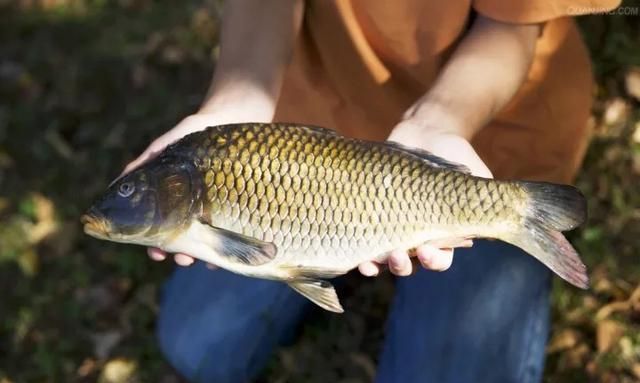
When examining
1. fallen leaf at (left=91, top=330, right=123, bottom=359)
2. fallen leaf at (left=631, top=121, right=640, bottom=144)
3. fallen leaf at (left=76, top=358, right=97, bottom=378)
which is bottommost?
fallen leaf at (left=76, top=358, right=97, bottom=378)

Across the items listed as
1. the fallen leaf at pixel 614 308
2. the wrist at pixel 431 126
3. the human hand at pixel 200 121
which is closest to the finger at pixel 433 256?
the wrist at pixel 431 126

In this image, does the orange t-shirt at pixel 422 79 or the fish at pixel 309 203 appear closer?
the fish at pixel 309 203

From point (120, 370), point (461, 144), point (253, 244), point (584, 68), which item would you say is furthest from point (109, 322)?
point (584, 68)

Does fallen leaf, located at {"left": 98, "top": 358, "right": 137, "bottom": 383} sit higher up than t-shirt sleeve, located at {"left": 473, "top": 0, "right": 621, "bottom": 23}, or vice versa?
t-shirt sleeve, located at {"left": 473, "top": 0, "right": 621, "bottom": 23}

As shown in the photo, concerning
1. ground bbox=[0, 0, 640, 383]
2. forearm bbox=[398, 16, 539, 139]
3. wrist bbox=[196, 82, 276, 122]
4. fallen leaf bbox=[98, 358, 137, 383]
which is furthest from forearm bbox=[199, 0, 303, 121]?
fallen leaf bbox=[98, 358, 137, 383]

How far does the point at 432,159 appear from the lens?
1483mm

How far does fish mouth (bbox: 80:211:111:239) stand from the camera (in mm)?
1469

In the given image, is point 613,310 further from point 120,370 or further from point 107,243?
point 107,243

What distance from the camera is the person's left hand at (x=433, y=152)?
149 cm

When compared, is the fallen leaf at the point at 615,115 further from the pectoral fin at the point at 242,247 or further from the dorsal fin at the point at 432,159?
the pectoral fin at the point at 242,247

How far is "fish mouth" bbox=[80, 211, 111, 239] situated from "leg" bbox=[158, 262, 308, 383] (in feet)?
2.26

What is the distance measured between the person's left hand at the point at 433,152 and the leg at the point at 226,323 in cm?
60

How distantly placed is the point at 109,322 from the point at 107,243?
11.0 inches

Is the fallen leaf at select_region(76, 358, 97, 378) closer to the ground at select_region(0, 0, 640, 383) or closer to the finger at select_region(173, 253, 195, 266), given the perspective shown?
the ground at select_region(0, 0, 640, 383)
